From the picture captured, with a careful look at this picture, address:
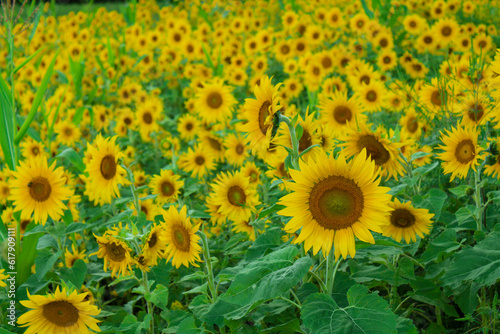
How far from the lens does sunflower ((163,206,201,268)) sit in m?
1.88

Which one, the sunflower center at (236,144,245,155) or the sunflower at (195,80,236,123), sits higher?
the sunflower at (195,80,236,123)

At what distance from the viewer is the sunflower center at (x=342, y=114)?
2.66 meters

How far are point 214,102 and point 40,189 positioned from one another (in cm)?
173

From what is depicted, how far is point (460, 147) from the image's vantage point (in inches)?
82.1

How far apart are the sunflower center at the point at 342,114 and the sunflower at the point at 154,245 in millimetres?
1249

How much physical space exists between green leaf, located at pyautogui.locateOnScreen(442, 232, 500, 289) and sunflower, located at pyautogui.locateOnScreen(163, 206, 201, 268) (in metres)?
0.95

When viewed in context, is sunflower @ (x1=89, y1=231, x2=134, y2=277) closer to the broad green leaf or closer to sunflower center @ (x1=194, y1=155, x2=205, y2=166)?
the broad green leaf

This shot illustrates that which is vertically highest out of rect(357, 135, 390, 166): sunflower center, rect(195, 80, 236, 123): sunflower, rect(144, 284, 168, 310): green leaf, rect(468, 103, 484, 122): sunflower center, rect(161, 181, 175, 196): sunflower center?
rect(195, 80, 236, 123): sunflower

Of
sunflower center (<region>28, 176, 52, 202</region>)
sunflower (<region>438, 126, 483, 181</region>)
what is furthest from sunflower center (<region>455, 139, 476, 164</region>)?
sunflower center (<region>28, 176, 52, 202</region>)

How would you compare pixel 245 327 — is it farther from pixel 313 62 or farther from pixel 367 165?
pixel 313 62

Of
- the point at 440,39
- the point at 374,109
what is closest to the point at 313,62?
the point at 374,109

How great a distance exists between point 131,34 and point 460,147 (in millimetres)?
5866

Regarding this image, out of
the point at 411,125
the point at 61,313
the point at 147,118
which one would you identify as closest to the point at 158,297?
the point at 61,313

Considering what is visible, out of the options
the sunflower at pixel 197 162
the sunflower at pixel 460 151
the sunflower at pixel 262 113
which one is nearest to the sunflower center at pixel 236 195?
the sunflower at pixel 262 113
